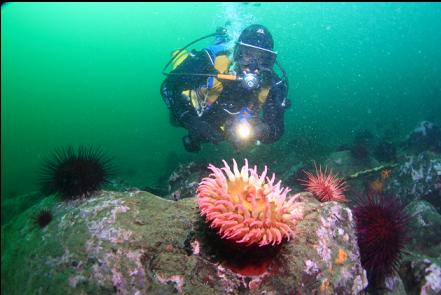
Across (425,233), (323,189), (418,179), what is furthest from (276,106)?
(418,179)

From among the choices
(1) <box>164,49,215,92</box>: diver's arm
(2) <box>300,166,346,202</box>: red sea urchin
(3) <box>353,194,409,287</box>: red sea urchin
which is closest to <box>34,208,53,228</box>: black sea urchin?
(2) <box>300,166,346,202</box>: red sea urchin

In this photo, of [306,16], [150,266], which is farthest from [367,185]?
[306,16]

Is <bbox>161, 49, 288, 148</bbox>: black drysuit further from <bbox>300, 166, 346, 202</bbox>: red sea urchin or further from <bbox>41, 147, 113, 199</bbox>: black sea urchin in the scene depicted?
<bbox>41, 147, 113, 199</bbox>: black sea urchin

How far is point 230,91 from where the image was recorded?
6.89 m

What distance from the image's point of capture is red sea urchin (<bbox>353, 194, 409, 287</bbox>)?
3.45 meters

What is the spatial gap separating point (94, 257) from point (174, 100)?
17.2 feet

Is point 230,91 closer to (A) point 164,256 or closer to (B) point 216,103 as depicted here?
(B) point 216,103

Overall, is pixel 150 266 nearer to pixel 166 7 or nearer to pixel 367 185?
pixel 367 185

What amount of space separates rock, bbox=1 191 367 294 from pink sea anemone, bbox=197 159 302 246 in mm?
246

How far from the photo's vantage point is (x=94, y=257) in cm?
283

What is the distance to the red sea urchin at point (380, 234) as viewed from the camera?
3.45m

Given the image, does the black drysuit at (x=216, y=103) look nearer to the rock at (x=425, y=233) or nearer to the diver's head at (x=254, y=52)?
the diver's head at (x=254, y=52)

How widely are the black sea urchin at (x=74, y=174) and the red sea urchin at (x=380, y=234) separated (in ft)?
10.6

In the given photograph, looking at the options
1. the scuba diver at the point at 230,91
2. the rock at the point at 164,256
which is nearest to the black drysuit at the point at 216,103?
the scuba diver at the point at 230,91
